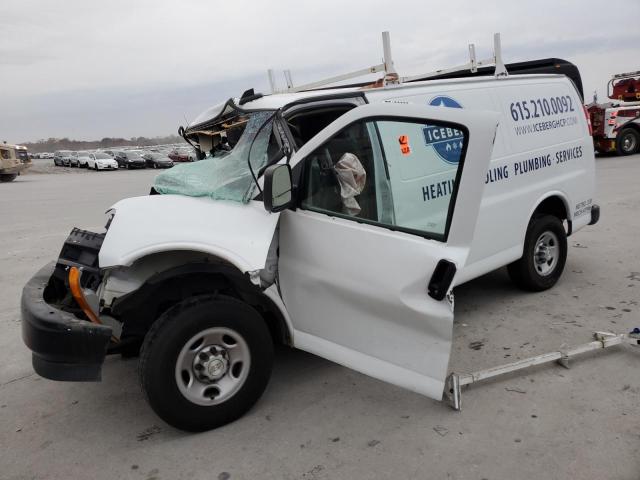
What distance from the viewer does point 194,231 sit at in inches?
112

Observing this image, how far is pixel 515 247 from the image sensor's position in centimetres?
447

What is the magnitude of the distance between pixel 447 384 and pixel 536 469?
779mm

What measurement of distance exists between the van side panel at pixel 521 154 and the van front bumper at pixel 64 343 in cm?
248

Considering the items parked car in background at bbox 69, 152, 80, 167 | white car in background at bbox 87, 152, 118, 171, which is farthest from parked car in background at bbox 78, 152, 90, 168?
white car in background at bbox 87, 152, 118, 171

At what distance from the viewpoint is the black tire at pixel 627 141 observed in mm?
17969

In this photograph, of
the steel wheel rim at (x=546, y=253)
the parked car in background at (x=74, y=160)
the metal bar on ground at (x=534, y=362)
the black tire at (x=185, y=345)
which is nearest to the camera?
the black tire at (x=185, y=345)

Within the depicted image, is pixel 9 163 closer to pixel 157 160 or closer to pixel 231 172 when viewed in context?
pixel 157 160

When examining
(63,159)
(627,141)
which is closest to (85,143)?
(63,159)

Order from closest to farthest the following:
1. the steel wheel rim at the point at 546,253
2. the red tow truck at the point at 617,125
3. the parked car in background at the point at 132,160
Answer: the steel wheel rim at the point at 546,253
the red tow truck at the point at 617,125
the parked car in background at the point at 132,160

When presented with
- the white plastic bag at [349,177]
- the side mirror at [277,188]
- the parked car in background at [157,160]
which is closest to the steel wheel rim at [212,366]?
the side mirror at [277,188]

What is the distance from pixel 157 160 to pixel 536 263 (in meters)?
37.7

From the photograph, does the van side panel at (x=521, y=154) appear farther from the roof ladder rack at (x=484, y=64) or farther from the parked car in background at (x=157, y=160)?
the parked car in background at (x=157, y=160)

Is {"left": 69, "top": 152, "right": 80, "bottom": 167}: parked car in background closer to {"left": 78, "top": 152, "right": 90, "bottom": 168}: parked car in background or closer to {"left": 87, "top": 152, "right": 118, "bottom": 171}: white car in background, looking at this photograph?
{"left": 78, "top": 152, "right": 90, "bottom": 168}: parked car in background

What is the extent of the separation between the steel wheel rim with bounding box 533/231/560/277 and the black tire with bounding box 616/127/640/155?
15778 millimetres
